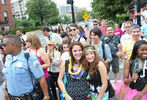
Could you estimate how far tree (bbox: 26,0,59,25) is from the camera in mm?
51031

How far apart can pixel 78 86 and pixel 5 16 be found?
4043 cm

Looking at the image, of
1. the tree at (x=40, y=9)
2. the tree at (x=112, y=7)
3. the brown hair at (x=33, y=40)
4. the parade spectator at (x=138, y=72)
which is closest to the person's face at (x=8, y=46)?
the brown hair at (x=33, y=40)

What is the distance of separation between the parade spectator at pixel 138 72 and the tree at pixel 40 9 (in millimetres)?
52511

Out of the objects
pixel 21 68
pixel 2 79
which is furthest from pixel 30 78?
pixel 2 79

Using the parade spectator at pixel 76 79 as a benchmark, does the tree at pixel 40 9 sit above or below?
above

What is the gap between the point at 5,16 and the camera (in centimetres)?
3653

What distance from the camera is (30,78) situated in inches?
80.9

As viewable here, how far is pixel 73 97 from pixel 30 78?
733 millimetres

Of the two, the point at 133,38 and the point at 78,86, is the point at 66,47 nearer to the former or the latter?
the point at 78,86

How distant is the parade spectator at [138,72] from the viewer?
7.23ft

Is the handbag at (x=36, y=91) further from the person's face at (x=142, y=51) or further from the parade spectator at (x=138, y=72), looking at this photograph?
the person's face at (x=142, y=51)

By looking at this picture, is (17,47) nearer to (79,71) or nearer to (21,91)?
(21,91)

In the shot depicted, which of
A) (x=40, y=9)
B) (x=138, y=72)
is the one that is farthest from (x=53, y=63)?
(x=40, y=9)

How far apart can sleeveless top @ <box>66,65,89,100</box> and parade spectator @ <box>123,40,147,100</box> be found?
81 cm
